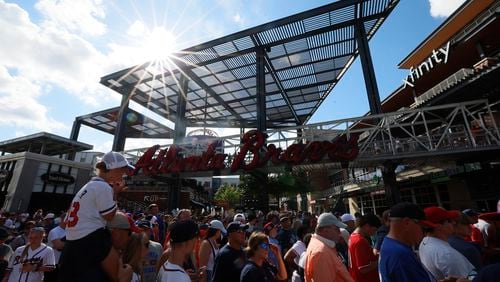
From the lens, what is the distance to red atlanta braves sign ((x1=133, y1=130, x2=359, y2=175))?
1377 centimetres

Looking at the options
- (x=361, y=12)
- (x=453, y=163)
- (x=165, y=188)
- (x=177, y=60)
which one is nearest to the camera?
(x=453, y=163)

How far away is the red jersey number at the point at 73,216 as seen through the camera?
2.01 metres

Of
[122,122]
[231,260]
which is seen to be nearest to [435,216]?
[231,260]

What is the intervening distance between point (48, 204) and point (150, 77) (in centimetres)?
1916

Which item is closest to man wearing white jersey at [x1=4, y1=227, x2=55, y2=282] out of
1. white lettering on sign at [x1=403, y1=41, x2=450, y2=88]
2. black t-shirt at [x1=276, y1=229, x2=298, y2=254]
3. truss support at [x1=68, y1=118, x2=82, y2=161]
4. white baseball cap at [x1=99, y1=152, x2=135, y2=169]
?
white baseball cap at [x1=99, y1=152, x2=135, y2=169]

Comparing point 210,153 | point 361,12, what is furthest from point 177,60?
point 361,12

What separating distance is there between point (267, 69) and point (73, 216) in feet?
68.8

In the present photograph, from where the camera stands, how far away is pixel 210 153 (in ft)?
55.5

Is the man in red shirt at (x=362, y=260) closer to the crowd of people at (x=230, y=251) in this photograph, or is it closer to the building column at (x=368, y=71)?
the crowd of people at (x=230, y=251)

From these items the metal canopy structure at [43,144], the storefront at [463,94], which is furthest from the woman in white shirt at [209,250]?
the metal canopy structure at [43,144]

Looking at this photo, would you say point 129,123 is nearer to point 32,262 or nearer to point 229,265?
point 32,262

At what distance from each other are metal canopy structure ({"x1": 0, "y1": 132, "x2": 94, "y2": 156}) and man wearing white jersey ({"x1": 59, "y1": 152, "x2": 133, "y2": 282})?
35123 mm

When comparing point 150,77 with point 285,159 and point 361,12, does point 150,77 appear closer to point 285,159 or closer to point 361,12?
point 285,159

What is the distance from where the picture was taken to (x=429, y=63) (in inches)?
589
